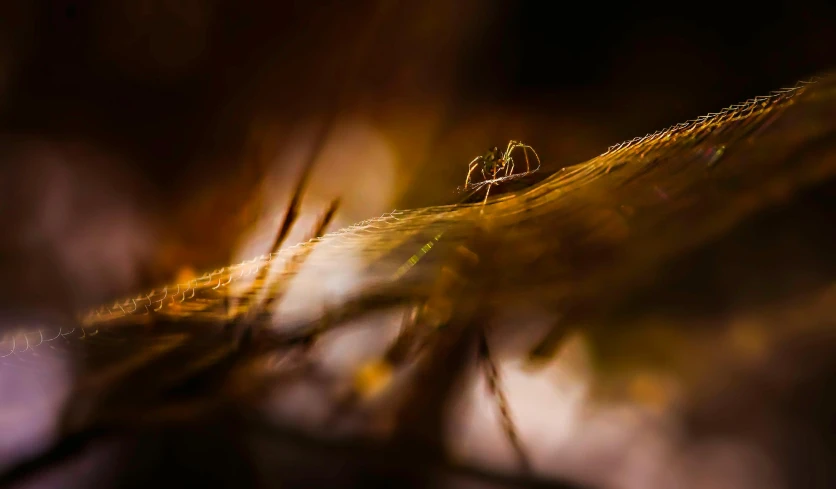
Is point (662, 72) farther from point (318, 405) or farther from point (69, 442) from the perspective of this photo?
point (69, 442)

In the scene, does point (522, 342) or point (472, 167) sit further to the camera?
point (472, 167)

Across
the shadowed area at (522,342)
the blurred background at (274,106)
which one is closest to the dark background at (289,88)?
the blurred background at (274,106)

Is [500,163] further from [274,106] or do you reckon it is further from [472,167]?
[274,106]

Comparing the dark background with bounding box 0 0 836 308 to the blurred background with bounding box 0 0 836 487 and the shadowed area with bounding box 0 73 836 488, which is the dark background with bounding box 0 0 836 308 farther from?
the shadowed area with bounding box 0 73 836 488

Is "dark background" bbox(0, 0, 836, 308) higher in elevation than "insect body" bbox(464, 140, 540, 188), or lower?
higher

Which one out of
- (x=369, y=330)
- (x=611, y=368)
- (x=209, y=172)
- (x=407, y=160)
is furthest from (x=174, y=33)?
(x=611, y=368)

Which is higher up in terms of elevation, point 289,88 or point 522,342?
point 289,88

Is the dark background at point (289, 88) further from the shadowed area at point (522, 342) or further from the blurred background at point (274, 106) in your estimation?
the shadowed area at point (522, 342)

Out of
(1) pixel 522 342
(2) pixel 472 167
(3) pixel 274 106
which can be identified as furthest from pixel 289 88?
(1) pixel 522 342

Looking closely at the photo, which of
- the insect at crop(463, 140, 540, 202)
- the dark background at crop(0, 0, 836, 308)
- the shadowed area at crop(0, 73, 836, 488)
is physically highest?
the dark background at crop(0, 0, 836, 308)

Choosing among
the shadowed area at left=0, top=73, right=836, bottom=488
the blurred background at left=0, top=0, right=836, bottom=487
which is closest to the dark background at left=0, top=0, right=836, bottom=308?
the blurred background at left=0, top=0, right=836, bottom=487
